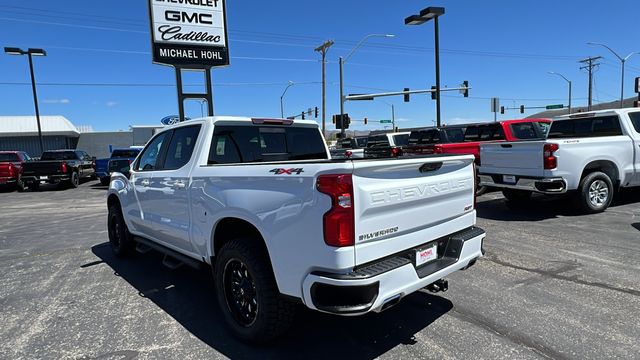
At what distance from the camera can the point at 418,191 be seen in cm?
327

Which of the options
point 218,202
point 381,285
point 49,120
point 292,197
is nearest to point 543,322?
point 381,285

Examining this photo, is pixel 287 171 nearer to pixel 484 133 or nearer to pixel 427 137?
pixel 484 133

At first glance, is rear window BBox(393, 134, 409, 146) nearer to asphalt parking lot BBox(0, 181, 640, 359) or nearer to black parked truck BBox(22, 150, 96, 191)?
asphalt parking lot BBox(0, 181, 640, 359)

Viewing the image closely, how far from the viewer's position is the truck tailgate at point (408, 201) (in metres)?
2.85

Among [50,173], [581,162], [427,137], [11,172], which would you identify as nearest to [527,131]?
[427,137]

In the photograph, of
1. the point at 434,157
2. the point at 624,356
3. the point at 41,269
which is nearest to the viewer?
the point at 624,356

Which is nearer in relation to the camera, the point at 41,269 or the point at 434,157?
the point at 434,157

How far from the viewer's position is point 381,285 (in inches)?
112

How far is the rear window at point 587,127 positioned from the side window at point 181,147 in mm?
8476

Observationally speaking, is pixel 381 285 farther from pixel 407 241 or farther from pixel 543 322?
pixel 543 322

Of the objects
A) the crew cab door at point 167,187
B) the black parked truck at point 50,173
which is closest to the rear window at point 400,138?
the crew cab door at point 167,187

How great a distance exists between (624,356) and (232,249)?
121 inches

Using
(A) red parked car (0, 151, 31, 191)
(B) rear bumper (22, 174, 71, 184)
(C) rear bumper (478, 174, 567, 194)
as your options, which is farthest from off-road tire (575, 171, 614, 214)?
(A) red parked car (0, 151, 31, 191)

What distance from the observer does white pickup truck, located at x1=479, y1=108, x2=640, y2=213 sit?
7.75m
